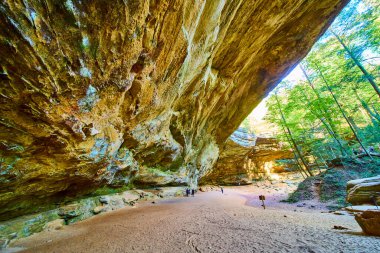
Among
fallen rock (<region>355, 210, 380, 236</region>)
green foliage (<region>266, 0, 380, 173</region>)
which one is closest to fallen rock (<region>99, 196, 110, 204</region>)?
fallen rock (<region>355, 210, 380, 236</region>)

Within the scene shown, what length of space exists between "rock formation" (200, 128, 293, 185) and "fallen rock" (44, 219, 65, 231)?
2110 centimetres

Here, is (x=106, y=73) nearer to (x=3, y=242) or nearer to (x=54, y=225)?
(x=3, y=242)

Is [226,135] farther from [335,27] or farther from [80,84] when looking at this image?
[80,84]

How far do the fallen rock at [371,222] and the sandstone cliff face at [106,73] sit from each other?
7958 mm

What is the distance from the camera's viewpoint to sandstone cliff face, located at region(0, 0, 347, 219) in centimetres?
372

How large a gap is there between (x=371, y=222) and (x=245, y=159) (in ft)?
80.3

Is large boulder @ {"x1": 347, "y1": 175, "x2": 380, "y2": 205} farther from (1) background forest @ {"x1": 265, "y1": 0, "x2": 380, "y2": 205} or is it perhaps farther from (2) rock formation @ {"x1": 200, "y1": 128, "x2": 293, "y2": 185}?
(2) rock formation @ {"x1": 200, "y1": 128, "x2": 293, "y2": 185}

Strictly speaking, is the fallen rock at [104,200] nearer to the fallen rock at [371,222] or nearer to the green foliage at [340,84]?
the fallen rock at [371,222]

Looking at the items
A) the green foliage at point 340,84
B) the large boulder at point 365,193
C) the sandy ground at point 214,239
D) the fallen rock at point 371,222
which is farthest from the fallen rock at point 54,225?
the green foliage at point 340,84

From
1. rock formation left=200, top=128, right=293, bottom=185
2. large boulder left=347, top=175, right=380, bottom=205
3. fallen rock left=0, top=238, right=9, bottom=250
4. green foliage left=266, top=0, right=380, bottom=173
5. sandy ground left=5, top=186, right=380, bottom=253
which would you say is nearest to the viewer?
sandy ground left=5, top=186, right=380, bottom=253

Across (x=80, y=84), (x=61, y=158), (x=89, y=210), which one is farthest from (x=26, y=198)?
(x=80, y=84)

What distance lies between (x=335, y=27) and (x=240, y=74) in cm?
889

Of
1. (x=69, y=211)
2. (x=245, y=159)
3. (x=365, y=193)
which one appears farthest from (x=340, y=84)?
(x=69, y=211)

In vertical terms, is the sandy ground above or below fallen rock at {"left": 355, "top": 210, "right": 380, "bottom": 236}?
below
